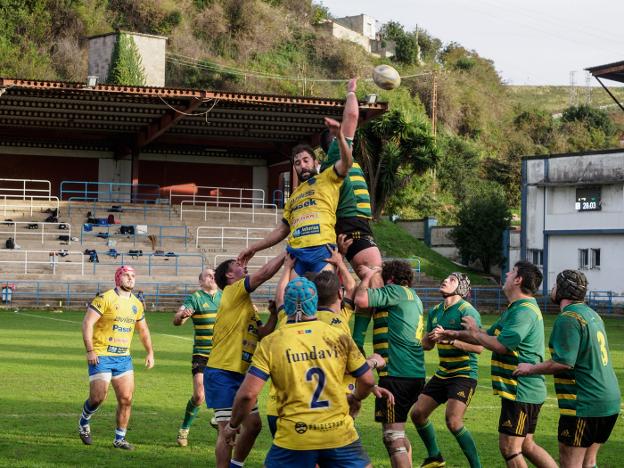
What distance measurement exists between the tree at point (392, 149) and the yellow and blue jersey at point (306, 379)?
47.4 m

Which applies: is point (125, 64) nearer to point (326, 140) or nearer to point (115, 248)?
point (115, 248)

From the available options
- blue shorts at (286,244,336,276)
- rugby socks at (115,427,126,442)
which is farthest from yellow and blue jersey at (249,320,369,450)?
rugby socks at (115,427,126,442)

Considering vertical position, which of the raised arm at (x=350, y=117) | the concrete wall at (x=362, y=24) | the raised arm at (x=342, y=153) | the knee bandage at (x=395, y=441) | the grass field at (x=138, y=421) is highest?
the concrete wall at (x=362, y=24)

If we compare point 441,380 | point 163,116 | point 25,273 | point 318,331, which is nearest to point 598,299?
point 163,116

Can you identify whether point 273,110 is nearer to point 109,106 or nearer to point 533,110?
point 109,106

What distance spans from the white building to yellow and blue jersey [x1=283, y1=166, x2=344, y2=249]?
3891 cm

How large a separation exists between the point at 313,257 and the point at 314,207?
0.47 metres

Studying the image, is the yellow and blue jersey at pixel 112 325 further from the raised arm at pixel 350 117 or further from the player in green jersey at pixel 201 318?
the raised arm at pixel 350 117

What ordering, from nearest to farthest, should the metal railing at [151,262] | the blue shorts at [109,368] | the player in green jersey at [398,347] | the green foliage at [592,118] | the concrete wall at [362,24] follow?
the player in green jersey at [398,347], the blue shorts at [109,368], the metal railing at [151,262], the green foliage at [592,118], the concrete wall at [362,24]

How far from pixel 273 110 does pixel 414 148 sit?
1365cm

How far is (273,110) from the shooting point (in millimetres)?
43281

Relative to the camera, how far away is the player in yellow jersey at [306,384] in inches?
249

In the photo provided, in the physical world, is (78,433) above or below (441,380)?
below

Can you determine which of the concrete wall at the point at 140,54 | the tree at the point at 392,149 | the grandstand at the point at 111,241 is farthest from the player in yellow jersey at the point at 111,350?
the concrete wall at the point at 140,54
